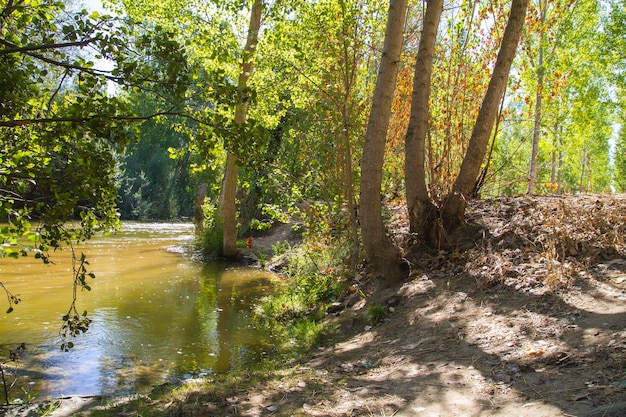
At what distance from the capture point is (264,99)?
11.7 m

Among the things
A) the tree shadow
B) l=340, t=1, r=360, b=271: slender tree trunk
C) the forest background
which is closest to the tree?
the forest background

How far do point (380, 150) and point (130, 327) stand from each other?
4982 mm

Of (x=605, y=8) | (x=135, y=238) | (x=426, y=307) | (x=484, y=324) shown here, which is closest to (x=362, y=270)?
(x=426, y=307)

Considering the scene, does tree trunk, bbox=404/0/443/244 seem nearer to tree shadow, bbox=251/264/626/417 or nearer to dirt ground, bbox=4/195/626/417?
dirt ground, bbox=4/195/626/417

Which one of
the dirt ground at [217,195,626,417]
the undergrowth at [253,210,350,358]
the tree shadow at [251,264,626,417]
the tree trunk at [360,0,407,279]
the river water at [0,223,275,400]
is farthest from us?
the tree trunk at [360,0,407,279]

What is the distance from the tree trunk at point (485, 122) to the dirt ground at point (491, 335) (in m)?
0.44

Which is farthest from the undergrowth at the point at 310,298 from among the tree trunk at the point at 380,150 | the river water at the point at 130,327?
the tree trunk at the point at 380,150

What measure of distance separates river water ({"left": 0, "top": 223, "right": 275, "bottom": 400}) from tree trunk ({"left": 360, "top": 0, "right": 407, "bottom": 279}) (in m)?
2.25

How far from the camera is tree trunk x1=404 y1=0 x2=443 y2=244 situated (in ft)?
25.0

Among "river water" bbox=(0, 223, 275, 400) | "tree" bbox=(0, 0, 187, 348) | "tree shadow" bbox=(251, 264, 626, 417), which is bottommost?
"river water" bbox=(0, 223, 275, 400)

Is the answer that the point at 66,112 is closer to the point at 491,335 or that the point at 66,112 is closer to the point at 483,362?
the point at 483,362

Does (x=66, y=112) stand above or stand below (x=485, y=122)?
below

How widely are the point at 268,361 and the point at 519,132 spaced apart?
38.8m

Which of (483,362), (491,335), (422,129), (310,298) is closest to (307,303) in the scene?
(310,298)
